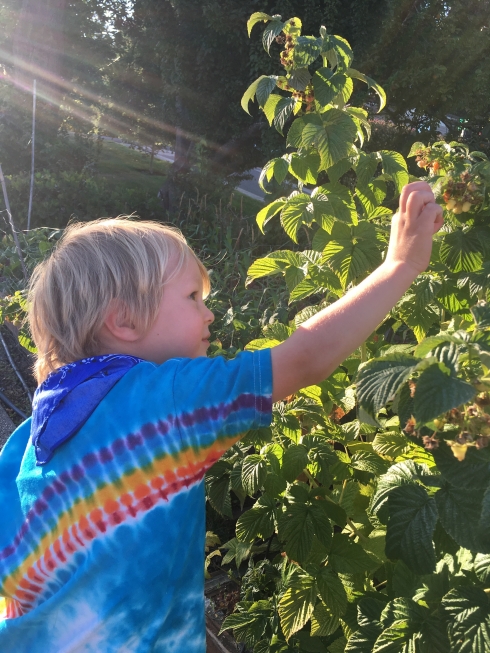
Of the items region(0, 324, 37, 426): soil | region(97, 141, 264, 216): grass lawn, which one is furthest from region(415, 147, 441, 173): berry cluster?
region(97, 141, 264, 216): grass lawn

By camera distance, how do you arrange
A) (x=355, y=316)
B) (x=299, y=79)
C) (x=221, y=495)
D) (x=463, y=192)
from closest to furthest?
(x=355, y=316) → (x=463, y=192) → (x=299, y=79) → (x=221, y=495)

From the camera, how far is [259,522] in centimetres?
167

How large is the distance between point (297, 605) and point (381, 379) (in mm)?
922

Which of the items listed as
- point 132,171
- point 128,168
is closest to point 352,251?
point 132,171

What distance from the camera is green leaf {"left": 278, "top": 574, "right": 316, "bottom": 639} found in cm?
153

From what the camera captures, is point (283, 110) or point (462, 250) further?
point (283, 110)

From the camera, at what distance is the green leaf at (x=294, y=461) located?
155cm

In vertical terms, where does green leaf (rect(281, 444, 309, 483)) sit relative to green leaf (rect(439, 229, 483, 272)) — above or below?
below

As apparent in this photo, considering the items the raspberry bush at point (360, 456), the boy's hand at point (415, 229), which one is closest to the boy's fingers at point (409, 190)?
the boy's hand at point (415, 229)

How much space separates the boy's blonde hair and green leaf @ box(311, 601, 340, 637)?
2.97 ft

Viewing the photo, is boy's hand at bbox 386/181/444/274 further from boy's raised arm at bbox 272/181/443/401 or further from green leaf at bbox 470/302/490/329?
green leaf at bbox 470/302/490/329

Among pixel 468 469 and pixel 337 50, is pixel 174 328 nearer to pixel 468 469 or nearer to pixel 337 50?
pixel 468 469

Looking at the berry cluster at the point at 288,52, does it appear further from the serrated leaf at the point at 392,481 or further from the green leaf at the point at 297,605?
the green leaf at the point at 297,605

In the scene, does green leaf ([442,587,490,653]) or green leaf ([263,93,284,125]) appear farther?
green leaf ([263,93,284,125])
